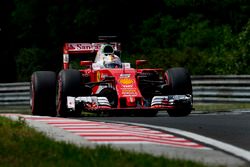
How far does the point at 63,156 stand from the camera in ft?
37.2

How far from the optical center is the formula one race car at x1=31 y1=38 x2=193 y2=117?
21453 mm

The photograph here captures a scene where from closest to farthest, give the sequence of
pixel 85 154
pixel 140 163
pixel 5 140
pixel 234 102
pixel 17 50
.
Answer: pixel 140 163 → pixel 85 154 → pixel 5 140 → pixel 234 102 → pixel 17 50

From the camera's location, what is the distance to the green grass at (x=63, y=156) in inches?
422

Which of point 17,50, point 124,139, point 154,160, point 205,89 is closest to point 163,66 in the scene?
point 205,89

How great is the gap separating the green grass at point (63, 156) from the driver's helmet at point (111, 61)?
10565 millimetres

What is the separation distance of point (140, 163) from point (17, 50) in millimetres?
40737

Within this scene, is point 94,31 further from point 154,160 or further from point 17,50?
point 154,160

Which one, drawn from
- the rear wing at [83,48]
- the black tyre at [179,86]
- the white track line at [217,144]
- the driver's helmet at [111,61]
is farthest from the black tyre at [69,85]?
the white track line at [217,144]

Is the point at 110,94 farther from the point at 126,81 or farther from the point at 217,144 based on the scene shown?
the point at 217,144

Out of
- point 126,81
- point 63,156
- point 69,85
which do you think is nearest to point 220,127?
point 63,156

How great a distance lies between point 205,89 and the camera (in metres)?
30.7

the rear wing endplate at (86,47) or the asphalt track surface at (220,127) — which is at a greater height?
the rear wing endplate at (86,47)

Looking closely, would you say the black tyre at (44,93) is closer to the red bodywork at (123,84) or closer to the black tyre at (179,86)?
the red bodywork at (123,84)

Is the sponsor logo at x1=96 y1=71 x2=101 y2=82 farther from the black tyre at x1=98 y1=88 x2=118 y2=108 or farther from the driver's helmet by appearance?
the driver's helmet
